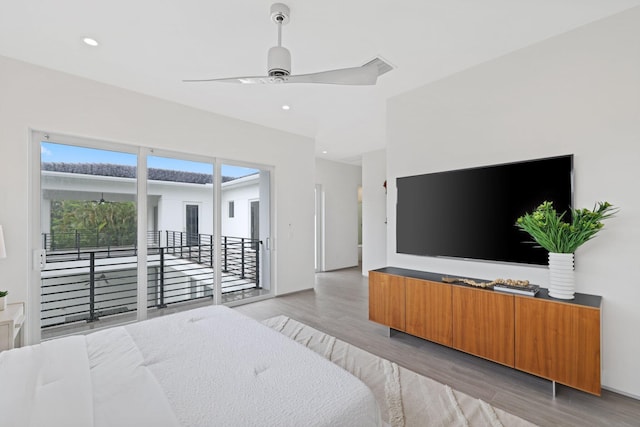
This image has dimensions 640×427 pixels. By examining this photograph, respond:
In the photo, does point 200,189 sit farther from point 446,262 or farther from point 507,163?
point 507,163

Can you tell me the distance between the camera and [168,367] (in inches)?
56.2

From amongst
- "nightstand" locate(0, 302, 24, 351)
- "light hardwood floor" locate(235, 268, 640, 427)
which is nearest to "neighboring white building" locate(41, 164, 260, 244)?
"nightstand" locate(0, 302, 24, 351)

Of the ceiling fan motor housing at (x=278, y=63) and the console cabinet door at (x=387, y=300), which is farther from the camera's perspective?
the console cabinet door at (x=387, y=300)

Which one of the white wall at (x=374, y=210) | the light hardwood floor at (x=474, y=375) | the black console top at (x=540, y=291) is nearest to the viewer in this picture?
the light hardwood floor at (x=474, y=375)

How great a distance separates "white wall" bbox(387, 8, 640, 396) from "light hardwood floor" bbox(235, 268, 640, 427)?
0.33m

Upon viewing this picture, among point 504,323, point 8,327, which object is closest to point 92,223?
point 8,327

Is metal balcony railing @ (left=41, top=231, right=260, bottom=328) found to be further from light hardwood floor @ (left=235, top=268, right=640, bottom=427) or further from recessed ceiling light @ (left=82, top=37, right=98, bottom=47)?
recessed ceiling light @ (left=82, top=37, right=98, bottom=47)

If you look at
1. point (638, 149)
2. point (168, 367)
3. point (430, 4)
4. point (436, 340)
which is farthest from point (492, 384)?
point (430, 4)

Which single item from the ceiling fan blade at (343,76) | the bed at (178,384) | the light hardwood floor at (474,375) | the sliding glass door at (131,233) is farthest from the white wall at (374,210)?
the bed at (178,384)

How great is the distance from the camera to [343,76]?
1958 millimetres

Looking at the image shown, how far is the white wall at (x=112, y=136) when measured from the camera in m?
2.69

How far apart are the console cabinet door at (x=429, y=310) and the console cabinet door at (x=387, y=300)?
0.26 ft

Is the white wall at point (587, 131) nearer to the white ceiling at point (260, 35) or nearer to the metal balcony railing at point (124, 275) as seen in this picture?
the white ceiling at point (260, 35)

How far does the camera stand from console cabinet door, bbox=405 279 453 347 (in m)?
2.61
